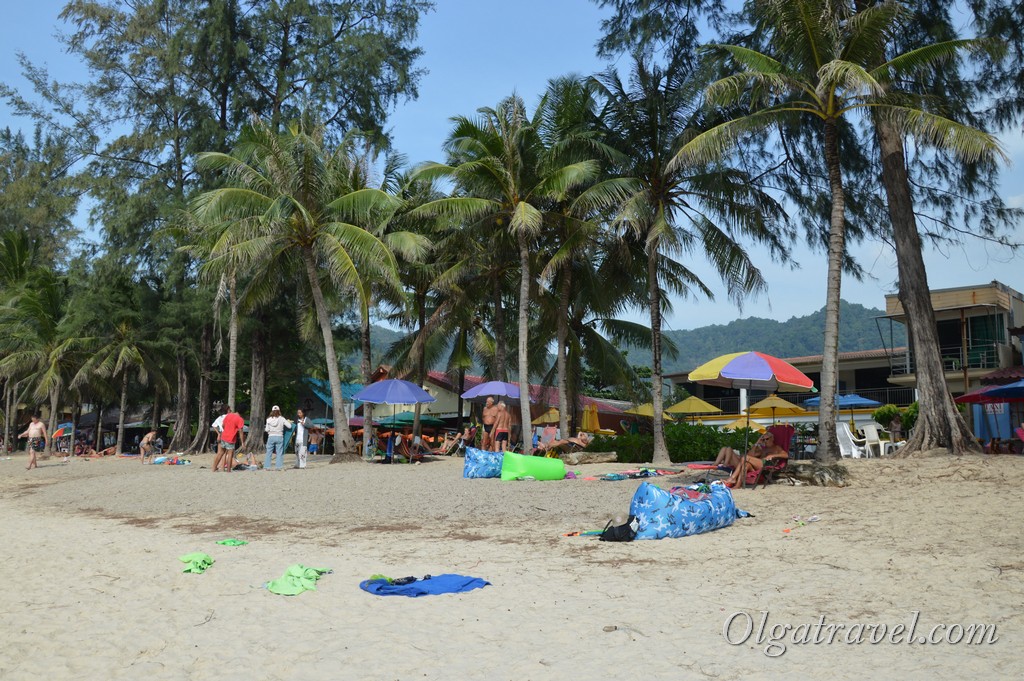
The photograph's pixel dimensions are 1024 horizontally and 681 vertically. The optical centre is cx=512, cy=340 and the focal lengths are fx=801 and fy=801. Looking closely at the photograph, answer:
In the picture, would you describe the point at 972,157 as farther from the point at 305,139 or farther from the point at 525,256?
the point at 305,139

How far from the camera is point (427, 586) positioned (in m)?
6.13

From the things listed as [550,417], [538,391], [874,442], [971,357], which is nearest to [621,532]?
[874,442]

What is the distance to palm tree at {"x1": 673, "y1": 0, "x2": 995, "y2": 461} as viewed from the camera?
39.1ft

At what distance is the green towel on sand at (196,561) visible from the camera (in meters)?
6.94

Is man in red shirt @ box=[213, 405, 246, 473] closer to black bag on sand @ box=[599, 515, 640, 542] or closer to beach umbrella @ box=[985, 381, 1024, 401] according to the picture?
black bag on sand @ box=[599, 515, 640, 542]

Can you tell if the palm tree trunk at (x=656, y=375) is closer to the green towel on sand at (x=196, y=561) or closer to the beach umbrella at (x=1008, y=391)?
the beach umbrella at (x=1008, y=391)

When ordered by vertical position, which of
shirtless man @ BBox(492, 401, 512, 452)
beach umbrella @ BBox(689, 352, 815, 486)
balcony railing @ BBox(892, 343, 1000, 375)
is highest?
balcony railing @ BBox(892, 343, 1000, 375)

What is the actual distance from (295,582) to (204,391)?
23360 mm

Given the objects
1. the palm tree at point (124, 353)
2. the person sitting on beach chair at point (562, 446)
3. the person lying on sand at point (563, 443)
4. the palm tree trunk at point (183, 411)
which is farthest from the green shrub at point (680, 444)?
the palm tree at point (124, 353)

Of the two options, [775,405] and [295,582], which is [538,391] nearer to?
[775,405]

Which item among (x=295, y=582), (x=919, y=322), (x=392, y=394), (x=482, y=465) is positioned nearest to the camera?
(x=295, y=582)

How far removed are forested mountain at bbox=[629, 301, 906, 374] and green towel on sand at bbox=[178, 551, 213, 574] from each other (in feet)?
338

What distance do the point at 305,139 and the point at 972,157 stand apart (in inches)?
537

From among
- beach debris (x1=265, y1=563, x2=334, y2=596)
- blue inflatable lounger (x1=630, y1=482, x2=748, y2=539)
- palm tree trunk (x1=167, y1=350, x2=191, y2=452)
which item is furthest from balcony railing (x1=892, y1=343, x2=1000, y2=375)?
beach debris (x1=265, y1=563, x2=334, y2=596)
